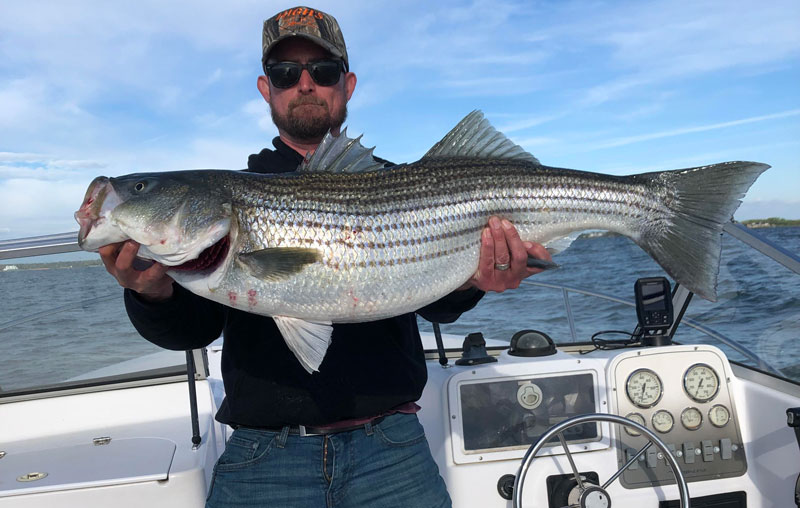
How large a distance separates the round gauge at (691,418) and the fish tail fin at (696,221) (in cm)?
208

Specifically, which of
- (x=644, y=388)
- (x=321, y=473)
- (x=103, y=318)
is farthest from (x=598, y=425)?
(x=103, y=318)

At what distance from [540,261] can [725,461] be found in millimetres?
2843

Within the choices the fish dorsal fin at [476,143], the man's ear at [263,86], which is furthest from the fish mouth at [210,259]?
the man's ear at [263,86]

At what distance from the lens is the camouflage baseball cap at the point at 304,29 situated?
3709 mm

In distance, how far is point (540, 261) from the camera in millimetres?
3160

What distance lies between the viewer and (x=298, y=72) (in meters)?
3.76

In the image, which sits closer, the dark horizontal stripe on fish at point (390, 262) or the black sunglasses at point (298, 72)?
the dark horizontal stripe on fish at point (390, 262)

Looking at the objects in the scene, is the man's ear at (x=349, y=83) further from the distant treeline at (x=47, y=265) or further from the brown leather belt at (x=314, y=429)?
the distant treeline at (x=47, y=265)

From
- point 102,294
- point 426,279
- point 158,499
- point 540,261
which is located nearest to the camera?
point 426,279

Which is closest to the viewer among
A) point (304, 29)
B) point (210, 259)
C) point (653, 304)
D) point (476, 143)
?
point (210, 259)

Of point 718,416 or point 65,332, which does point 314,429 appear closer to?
point 65,332

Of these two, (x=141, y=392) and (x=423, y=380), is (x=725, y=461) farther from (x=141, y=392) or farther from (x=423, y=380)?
(x=141, y=392)

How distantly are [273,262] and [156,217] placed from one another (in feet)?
1.92

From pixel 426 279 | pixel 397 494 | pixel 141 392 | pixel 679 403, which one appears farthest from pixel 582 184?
pixel 141 392
